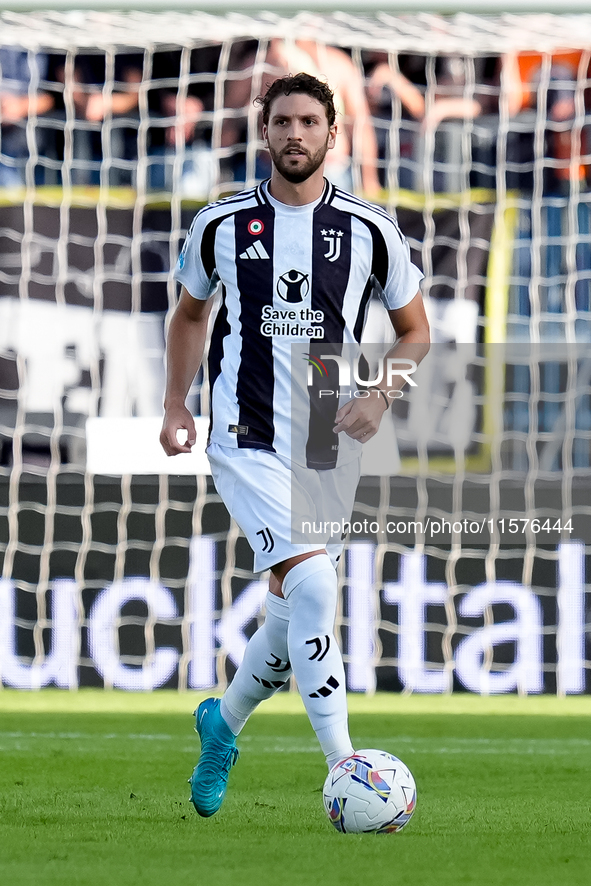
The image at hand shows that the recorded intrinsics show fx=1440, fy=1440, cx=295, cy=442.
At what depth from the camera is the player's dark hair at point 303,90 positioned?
3297 mm

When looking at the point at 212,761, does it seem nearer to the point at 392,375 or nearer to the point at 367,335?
the point at 392,375

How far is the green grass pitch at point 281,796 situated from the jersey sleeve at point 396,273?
123 centimetres

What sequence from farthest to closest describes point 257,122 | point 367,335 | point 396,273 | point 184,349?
point 367,335, point 257,122, point 184,349, point 396,273

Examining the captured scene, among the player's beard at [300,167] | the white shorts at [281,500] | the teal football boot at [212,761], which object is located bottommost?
the teal football boot at [212,761]

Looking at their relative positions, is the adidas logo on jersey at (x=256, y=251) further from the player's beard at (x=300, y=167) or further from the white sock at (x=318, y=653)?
the white sock at (x=318, y=653)

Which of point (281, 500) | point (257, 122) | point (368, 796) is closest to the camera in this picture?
point (368, 796)

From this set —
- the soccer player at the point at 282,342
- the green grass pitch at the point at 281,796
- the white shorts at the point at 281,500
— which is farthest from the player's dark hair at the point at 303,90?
the green grass pitch at the point at 281,796

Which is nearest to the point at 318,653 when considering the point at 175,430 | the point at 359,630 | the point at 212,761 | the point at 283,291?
the point at 212,761

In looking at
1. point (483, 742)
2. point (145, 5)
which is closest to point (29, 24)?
point (145, 5)

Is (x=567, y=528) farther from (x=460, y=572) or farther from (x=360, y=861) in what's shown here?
(x=360, y=861)

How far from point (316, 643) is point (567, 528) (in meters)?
3.56

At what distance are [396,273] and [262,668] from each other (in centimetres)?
100


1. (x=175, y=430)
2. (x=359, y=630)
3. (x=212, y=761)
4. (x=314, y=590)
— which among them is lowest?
(x=359, y=630)

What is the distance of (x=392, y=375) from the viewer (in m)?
3.51
